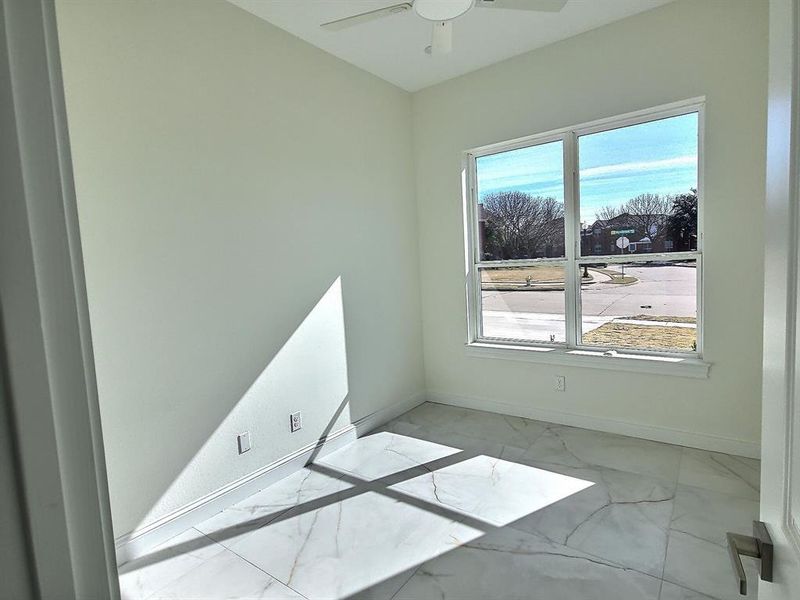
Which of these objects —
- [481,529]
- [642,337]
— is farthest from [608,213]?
[481,529]

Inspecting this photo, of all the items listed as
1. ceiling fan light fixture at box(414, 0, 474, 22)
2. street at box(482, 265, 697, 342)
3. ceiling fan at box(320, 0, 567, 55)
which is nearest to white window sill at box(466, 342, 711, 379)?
street at box(482, 265, 697, 342)

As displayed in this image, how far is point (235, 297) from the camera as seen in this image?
254 centimetres

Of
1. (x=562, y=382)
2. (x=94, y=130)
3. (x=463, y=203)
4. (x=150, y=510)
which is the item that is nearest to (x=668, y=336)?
(x=562, y=382)

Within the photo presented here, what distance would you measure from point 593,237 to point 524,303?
0.77 m

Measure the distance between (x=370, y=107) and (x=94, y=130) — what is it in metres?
2.11

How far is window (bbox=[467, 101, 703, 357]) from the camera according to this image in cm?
293

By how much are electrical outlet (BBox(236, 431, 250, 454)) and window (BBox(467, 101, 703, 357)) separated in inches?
83.3

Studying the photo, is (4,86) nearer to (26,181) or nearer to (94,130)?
(26,181)

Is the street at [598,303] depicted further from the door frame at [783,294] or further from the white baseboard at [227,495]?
the door frame at [783,294]

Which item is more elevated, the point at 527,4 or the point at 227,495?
the point at 527,4

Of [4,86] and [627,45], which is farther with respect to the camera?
[627,45]

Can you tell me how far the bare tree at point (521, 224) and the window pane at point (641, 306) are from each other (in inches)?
15.8

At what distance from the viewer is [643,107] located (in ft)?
9.57

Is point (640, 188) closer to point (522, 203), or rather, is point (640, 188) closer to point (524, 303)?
point (522, 203)
